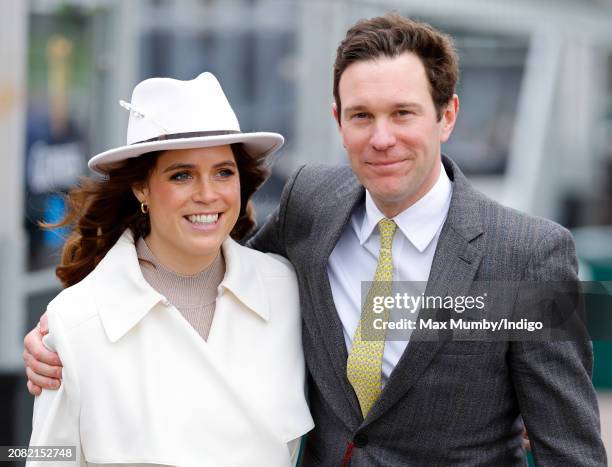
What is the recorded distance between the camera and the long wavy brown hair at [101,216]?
297 cm

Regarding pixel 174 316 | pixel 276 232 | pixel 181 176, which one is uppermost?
pixel 181 176

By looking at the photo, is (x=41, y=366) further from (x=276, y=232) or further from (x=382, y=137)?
(x=382, y=137)

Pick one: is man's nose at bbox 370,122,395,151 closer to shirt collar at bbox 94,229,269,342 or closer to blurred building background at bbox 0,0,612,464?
shirt collar at bbox 94,229,269,342

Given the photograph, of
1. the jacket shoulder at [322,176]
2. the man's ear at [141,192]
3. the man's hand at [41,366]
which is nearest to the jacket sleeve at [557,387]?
the jacket shoulder at [322,176]

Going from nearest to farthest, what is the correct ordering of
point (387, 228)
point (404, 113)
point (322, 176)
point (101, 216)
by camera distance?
point (404, 113), point (387, 228), point (101, 216), point (322, 176)

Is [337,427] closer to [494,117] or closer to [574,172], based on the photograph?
[494,117]

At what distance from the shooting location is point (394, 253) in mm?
2830

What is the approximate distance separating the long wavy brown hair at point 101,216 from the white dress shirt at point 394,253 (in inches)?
15.3

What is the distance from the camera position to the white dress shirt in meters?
2.79

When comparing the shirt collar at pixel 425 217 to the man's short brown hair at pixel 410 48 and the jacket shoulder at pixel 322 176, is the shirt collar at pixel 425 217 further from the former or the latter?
the jacket shoulder at pixel 322 176

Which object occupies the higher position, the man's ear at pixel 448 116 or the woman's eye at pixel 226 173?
the man's ear at pixel 448 116

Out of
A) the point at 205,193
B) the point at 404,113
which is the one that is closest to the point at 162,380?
the point at 205,193

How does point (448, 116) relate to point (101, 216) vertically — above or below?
above

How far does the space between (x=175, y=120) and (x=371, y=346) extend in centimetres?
→ 84
